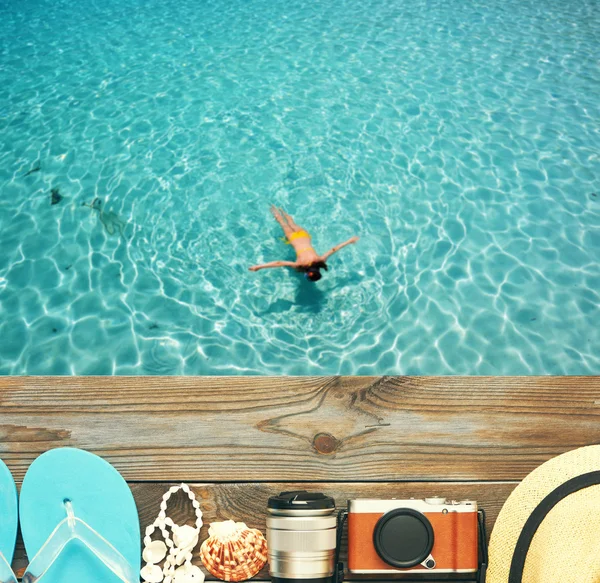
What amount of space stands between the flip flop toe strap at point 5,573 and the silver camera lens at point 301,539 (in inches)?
30.6

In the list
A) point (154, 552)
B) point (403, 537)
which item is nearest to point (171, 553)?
point (154, 552)

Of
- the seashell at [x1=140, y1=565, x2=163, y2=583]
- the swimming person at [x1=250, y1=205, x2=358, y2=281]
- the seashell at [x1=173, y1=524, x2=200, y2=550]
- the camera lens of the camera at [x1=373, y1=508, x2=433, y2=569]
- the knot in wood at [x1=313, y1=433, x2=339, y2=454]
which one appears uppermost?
the swimming person at [x1=250, y1=205, x2=358, y2=281]

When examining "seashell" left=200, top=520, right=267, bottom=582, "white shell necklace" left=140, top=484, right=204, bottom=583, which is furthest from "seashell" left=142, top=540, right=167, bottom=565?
"seashell" left=200, top=520, right=267, bottom=582

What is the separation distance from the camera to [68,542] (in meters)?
1.64

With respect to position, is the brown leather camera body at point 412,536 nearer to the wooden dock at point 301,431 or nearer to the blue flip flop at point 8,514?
the wooden dock at point 301,431

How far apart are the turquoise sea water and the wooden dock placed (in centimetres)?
227

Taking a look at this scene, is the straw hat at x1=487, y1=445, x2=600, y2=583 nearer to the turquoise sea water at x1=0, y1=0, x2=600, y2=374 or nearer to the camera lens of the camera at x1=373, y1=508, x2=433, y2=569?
the camera lens of the camera at x1=373, y1=508, x2=433, y2=569

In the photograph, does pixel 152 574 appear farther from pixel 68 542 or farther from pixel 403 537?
pixel 403 537

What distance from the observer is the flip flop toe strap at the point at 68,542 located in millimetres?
1564

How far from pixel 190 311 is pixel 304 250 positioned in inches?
43.1

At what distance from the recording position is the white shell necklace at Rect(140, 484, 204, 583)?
1.61 meters

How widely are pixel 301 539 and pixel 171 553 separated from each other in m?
0.48


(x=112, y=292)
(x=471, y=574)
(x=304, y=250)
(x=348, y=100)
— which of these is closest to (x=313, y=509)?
(x=471, y=574)

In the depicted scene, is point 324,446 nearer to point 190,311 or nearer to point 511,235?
point 190,311
